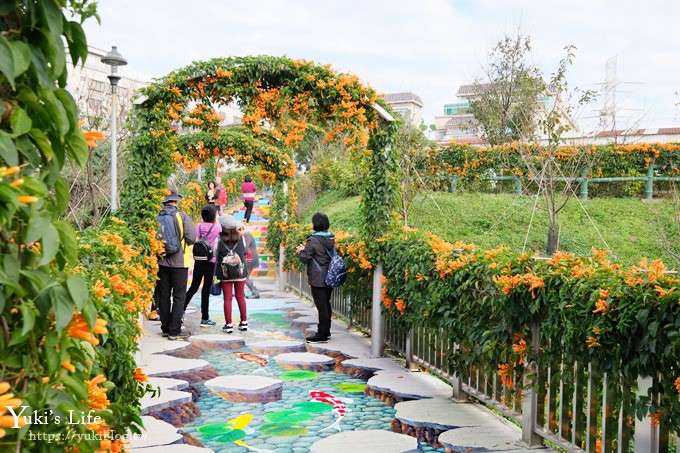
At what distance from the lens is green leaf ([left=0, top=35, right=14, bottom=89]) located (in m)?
1.18

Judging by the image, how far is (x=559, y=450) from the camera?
382 cm

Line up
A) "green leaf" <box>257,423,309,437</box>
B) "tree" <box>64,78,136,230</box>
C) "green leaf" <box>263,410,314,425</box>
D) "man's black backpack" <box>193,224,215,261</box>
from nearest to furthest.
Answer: "green leaf" <box>257,423,309,437</box> → "green leaf" <box>263,410,314,425</box> → "man's black backpack" <box>193,224,215,261</box> → "tree" <box>64,78,136,230</box>

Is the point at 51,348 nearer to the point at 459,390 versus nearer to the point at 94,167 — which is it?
the point at 459,390

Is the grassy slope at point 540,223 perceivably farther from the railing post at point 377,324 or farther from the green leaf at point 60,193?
the green leaf at point 60,193

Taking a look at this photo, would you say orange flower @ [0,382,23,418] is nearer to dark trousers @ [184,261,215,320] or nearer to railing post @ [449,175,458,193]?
dark trousers @ [184,261,215,320]

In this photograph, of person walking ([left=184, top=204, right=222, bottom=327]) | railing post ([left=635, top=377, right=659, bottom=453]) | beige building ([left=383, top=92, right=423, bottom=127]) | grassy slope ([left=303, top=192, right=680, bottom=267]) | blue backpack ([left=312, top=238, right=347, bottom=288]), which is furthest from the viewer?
grassy slope ([left=303, top=192, right=680, bottom=267])

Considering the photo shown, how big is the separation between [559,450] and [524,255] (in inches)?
48.6

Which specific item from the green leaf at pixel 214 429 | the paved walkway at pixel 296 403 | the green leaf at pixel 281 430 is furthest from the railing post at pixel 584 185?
the green leaf at pixel 214 429

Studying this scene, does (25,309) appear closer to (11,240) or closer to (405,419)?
(11,240)

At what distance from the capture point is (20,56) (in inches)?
48.0

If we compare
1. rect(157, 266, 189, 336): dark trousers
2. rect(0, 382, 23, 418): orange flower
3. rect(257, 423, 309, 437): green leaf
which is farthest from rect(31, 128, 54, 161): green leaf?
rect(157, 266, 189, 336): dark trousers

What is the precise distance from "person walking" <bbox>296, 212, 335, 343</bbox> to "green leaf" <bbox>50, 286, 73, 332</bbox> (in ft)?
19.7

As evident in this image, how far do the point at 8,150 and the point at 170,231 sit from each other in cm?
605

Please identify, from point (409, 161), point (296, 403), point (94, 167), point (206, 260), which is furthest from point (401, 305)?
point (94, 167)
